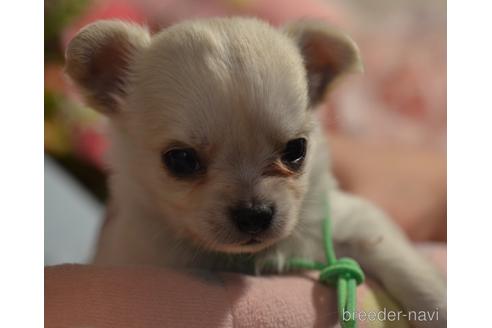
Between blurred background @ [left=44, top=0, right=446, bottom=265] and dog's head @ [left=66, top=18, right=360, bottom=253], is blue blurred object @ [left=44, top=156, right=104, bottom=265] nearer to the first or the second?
blurred background @ [left=44, top=0, right=446, bottom=265]

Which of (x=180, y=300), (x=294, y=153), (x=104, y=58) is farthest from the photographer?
(x=104, y=58)

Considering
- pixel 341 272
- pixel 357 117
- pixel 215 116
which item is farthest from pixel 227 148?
pixel 357 117

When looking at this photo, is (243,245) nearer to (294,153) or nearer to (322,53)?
(294,153)

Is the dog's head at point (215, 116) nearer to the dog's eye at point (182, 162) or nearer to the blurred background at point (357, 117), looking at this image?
the dog's eye at point (182, 162)

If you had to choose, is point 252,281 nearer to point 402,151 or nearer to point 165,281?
point 165,281

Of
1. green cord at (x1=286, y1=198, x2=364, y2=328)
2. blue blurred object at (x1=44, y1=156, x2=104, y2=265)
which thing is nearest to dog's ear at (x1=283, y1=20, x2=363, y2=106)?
green cord at (x1=286, y1=198, x2=364, y2=328)

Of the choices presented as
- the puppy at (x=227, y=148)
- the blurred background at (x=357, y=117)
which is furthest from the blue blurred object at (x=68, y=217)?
the puppy at (x=227, y=148)
